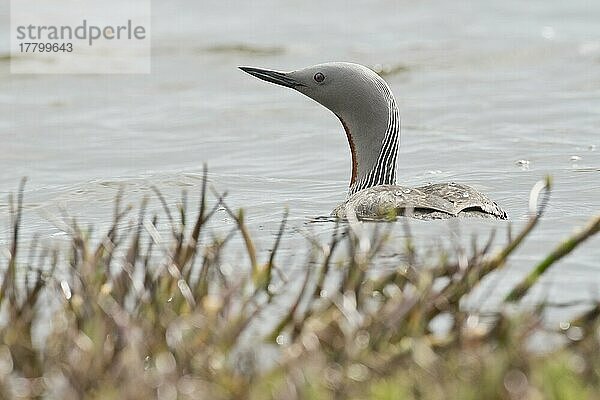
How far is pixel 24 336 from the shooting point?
183 inches

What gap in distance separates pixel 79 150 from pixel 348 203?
5029 millimetres

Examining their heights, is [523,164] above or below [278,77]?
below

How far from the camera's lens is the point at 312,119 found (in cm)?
1391

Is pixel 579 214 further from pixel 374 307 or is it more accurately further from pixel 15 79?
pixel 15 79

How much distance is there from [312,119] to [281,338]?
358 inches

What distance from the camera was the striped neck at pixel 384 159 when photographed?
898cm

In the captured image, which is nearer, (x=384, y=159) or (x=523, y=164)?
(x=384, y=159)

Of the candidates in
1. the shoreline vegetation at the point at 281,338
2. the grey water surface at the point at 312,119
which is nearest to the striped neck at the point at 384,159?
the grey water surface at the point at 312,119

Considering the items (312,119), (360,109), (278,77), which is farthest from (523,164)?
(312,119)

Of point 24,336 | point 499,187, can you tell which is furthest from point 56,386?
point 499,187

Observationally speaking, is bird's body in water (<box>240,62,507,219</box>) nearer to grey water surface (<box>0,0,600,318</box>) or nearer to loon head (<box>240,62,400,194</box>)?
loon head (<box>240,62,400,194</box>)

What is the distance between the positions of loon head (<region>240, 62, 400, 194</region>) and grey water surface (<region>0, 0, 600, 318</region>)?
0.49 metres

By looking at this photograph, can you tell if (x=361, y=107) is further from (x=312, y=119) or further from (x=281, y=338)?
(x=312, y=119)

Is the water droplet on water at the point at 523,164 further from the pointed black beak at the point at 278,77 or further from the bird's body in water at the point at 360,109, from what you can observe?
the pointed black beak at the point at 278,77
